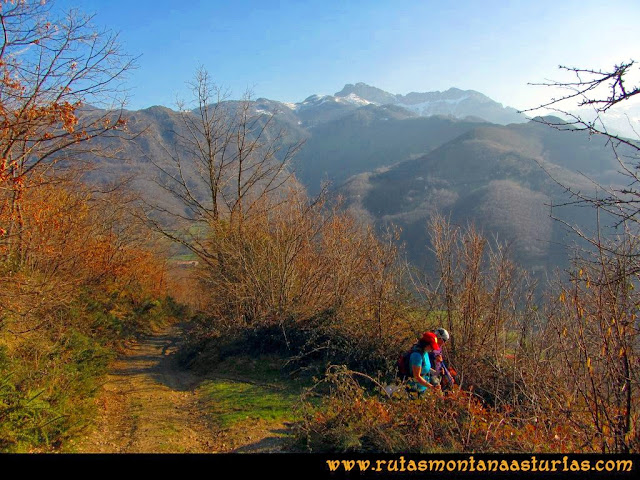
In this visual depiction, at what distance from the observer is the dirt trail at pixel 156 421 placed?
6355mm

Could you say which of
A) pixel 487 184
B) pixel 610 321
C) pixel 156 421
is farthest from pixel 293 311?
pixel 487 184

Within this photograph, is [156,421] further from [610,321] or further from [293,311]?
[610,321]

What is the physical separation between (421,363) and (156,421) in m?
4.93

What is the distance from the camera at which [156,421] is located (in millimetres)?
7531

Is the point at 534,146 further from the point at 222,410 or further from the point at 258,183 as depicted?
the point at 222,410

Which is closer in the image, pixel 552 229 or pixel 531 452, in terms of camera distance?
pixel 531 452

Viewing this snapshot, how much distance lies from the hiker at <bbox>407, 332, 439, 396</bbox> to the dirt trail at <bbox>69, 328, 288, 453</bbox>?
230 cm

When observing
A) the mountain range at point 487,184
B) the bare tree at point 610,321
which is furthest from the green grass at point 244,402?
the mountain range at point 487,184

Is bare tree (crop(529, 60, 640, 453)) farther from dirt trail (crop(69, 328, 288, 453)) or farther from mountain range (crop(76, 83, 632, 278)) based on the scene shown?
mountain range (crop(76, 83, 632, 278))

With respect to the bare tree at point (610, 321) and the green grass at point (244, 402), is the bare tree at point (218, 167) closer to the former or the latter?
the green grass at point (244, 402)

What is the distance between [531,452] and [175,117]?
17.1 m

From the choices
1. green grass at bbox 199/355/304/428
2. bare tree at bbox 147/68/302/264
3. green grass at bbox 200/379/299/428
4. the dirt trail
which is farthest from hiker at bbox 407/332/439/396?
bare tree at bbox 147/68/302/264

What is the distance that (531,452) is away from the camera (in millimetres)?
3787
